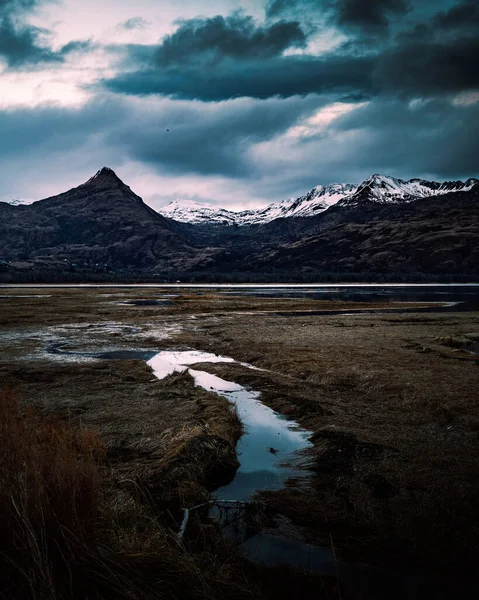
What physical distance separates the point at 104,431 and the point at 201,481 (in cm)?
445

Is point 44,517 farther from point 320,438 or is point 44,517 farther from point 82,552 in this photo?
point 320,438

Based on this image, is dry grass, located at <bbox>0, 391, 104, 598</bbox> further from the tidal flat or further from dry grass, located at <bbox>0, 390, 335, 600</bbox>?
the tidal flat

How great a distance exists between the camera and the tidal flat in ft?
24.7

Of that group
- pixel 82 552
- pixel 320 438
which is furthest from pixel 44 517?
pixel 320 438

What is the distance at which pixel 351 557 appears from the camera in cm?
745

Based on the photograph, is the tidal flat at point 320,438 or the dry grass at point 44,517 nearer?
the dry grass at point 44,517

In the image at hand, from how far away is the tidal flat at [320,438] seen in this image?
7539mm

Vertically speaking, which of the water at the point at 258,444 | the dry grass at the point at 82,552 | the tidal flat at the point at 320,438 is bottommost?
the water at the point at 258,444

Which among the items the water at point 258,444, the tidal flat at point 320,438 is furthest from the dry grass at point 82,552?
the water at point 258,444

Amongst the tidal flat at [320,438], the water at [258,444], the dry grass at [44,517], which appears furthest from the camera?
the water at [258,444]

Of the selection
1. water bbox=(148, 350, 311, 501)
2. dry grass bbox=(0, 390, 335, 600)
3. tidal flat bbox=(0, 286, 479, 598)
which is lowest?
water bbox=(148, 350, 311, 501)

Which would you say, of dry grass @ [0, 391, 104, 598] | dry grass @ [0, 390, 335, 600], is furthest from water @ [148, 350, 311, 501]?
dry grass @ [0, 391, 104, 598]

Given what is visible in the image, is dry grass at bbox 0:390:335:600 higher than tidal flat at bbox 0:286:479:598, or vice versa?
dry grass at bbox 0:390:335:600

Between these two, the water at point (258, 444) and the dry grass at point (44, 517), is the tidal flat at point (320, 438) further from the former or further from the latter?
the dry grass at point (44, 517)
